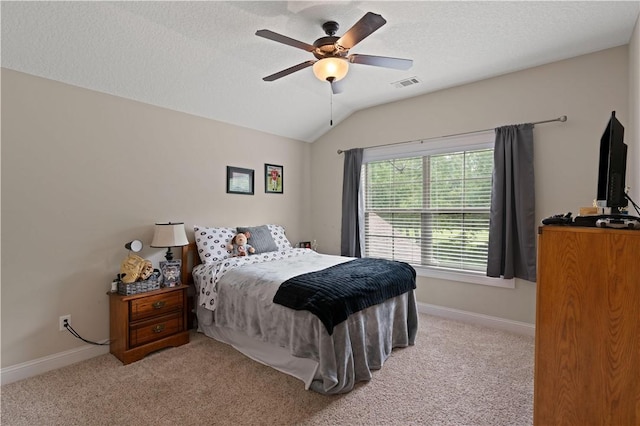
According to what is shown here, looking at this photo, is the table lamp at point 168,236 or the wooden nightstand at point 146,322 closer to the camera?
the wooden nightstand at point 146,322

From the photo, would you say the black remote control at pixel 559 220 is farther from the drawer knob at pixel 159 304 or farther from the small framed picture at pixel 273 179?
the small framed picture at pixel 273 179

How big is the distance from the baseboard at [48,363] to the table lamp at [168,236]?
976 millimetres

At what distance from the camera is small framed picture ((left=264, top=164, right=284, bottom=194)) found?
437cm

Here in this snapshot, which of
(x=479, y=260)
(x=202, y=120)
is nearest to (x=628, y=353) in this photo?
(x=479, y=260)

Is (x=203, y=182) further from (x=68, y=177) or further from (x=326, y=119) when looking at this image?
(x=326, y=119)

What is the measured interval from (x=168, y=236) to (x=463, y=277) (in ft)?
10.4

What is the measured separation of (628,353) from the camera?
117cm

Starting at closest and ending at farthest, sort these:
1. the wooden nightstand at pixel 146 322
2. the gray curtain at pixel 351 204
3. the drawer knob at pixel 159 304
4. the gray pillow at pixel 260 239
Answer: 1. the wooden nightstand at pixel 146 322
2. the drawer knob at pixel 159 304
3. the gray pillow at pixel 260 239
4. the gray curtain at pixel 351 204

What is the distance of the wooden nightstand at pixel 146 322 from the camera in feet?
8.57

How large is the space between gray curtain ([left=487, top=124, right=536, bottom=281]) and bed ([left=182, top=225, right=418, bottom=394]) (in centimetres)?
103

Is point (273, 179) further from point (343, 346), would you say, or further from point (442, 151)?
point (343, 346)

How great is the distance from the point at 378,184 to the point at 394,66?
2.16 meters

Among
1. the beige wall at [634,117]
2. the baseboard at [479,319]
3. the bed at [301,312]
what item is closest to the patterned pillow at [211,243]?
the bed at [301,312]

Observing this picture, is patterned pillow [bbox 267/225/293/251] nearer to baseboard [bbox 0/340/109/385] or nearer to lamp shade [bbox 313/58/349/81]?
baseboard [bbox 0/340/109/385]
